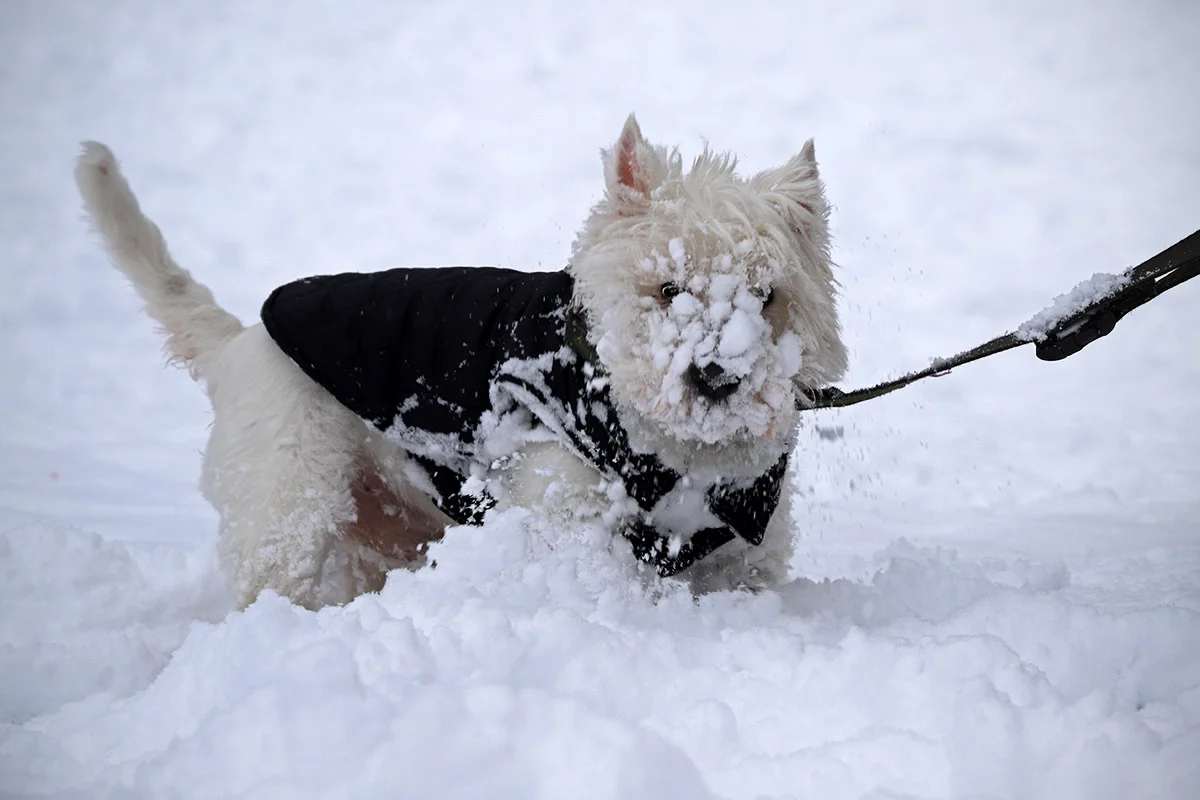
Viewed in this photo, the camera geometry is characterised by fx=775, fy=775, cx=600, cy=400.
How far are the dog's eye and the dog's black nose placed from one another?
282 mm

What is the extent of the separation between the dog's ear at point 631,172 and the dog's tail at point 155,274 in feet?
6.74

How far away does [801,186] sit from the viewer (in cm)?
289

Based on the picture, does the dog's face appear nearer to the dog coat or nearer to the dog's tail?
the dog coat

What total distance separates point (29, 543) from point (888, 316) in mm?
7898

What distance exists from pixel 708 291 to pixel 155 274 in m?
2.66

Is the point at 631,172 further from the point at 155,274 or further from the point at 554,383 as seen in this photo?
the point at 155,274

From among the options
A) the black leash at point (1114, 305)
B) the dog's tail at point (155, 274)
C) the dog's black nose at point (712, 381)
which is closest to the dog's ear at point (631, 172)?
the dog's black nose at point (712, 381)

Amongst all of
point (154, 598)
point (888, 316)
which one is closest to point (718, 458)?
point (154, 598)

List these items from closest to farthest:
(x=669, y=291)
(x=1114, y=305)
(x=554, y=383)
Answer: (x=1114, y=305) < (x=669, y=291) < (x=554, y=383)

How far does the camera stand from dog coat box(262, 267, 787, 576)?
8.94 ft

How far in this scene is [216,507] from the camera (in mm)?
3232

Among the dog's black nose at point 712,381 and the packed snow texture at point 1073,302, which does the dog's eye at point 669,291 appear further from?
the packed snow texture at point 1073,302

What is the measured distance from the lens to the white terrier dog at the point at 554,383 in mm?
2574

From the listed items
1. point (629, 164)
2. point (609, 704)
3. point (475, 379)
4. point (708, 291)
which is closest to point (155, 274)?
point (475, 379)
